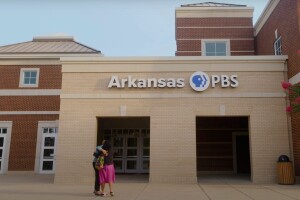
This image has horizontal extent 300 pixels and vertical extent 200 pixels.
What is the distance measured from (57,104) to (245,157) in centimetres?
1111

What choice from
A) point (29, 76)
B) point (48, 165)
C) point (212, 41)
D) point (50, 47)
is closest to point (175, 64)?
point (212, 41)

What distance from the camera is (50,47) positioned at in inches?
921

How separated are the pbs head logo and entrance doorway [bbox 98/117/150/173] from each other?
5.93 metres

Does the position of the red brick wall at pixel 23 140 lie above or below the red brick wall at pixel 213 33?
below

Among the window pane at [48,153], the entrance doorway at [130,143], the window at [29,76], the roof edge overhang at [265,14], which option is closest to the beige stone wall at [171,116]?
the roof edge overhang at [265,14]

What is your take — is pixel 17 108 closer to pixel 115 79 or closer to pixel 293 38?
pixel 115 79

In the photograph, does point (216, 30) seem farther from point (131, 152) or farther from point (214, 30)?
point (131, 152)

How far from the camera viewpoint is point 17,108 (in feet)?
65.5

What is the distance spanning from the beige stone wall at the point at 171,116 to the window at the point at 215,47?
8782 mm

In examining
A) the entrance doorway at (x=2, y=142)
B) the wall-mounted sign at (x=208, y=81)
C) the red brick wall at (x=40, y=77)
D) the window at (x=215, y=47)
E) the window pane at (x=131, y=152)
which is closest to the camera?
the wall-mounted sign at (x=208, y=81)

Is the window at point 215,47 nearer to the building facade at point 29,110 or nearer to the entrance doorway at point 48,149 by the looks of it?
the building facade at point 29,110

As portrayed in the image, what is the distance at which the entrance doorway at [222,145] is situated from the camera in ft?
60.7

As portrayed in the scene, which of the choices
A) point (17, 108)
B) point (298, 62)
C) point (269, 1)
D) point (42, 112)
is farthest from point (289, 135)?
point (17, 108)

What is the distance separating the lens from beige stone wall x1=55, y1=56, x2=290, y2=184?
45.4 ft
